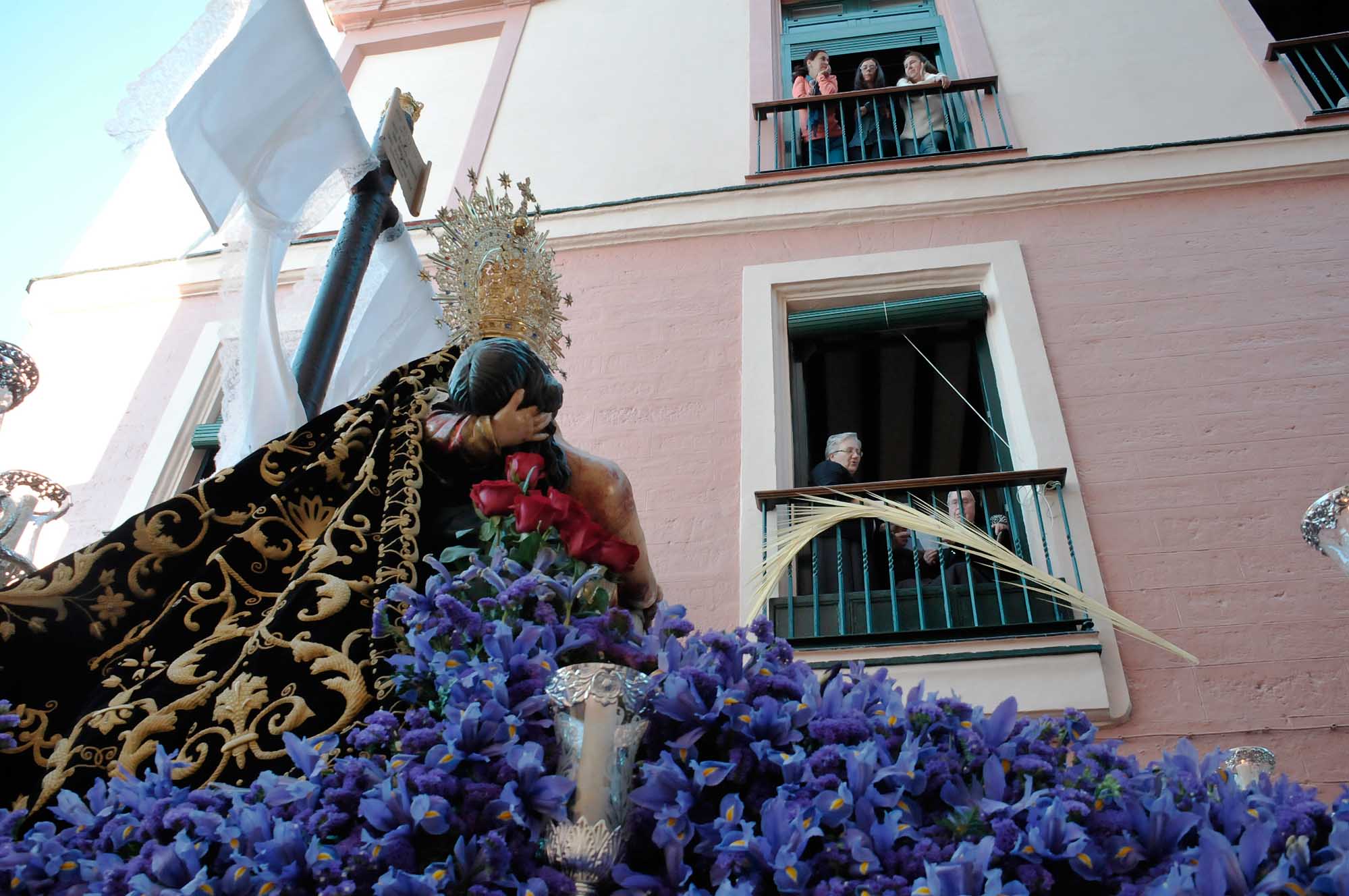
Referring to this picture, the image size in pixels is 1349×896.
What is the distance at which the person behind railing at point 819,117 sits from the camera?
671 cm

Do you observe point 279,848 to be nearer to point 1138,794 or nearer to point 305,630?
point 305,630

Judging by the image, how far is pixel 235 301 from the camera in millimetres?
2939

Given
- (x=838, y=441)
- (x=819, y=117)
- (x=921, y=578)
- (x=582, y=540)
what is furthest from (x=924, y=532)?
(x=819, y=117)

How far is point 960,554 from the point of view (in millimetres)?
4715

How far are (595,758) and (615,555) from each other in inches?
25.5

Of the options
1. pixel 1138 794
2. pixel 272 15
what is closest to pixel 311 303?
pixel 272 15

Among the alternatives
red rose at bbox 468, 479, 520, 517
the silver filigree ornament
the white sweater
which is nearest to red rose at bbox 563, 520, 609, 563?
red rose at bbox 468, 479, 520, 517

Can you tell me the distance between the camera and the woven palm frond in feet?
11.2

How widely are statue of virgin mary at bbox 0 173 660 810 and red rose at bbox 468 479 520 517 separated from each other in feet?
0.36

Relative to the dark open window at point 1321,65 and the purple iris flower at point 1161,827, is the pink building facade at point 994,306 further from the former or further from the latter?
the purple iris flower at point 1161,827

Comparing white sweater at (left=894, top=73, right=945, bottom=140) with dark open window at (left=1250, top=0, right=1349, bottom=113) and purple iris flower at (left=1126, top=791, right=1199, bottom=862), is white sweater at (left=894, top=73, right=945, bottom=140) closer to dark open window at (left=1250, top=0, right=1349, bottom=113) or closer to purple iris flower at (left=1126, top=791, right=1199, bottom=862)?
dark open window at (left=1250, top=0, right=1349, bottom=113)

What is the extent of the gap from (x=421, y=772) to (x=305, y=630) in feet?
1.58

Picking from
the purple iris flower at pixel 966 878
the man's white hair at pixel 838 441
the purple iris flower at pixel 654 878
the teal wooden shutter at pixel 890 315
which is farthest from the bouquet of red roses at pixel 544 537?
the teal wooden shutter at pixel 890 315

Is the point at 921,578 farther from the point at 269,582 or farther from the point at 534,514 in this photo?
the point at 269,582
